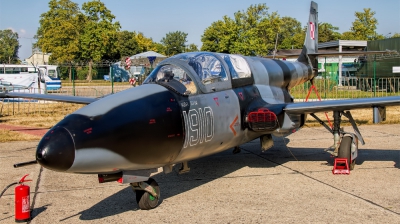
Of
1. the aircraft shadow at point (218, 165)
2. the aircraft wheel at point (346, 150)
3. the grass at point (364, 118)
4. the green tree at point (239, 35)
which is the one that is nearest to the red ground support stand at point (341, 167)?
the aircraft wheel at point (346, 150)

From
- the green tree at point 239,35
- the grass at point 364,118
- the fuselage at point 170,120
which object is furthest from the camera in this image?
the green tree at point 239,35

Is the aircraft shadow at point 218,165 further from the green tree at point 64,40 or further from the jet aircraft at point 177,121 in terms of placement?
the green tree at point 64,40

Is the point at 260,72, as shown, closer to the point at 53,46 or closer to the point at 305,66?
the point at 305,66

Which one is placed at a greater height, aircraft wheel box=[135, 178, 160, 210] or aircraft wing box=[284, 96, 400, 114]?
aircraft wing box=[284, 96, 400, 114]

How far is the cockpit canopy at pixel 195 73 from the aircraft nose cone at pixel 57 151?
221 centimetres

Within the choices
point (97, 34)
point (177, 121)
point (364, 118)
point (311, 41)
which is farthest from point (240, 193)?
point (97, 34)

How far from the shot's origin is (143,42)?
363 ft

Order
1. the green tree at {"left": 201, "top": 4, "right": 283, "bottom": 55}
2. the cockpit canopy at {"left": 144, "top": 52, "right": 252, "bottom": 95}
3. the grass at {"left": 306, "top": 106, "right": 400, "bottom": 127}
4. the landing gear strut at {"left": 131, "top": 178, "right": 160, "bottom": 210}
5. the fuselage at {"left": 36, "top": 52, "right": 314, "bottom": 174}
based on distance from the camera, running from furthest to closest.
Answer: the green tree at {"left": 201, "top": 4, "right": 283, "bottom": 55} → the grass at {"left": 306, "top": 106, "right": 400, "bottom": 127} → the cockpit canopy at {"left": 144, "top": 52, "right": 252, "bottom": 95} → the landing gear strut at {"left": 131, "top": 178, "right": 160, "bottom": 210} → the fuselage at {"left": 36, "top": 52, "right": 314, "bottom": 174}

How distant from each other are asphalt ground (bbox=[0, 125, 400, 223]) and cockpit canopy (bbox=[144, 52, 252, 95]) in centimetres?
188

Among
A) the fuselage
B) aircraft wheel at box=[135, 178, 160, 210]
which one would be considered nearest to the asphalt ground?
aircraft wheel at box=[135, 178, 160, 210]

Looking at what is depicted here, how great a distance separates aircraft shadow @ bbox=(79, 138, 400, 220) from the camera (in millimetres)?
7285

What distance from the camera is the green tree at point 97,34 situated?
6888 cm

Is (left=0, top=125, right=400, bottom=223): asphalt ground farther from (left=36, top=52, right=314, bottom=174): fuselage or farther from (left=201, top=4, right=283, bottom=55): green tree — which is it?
(left=201, top=4, right=283, bottom=55): green tree

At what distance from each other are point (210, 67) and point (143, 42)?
104m
